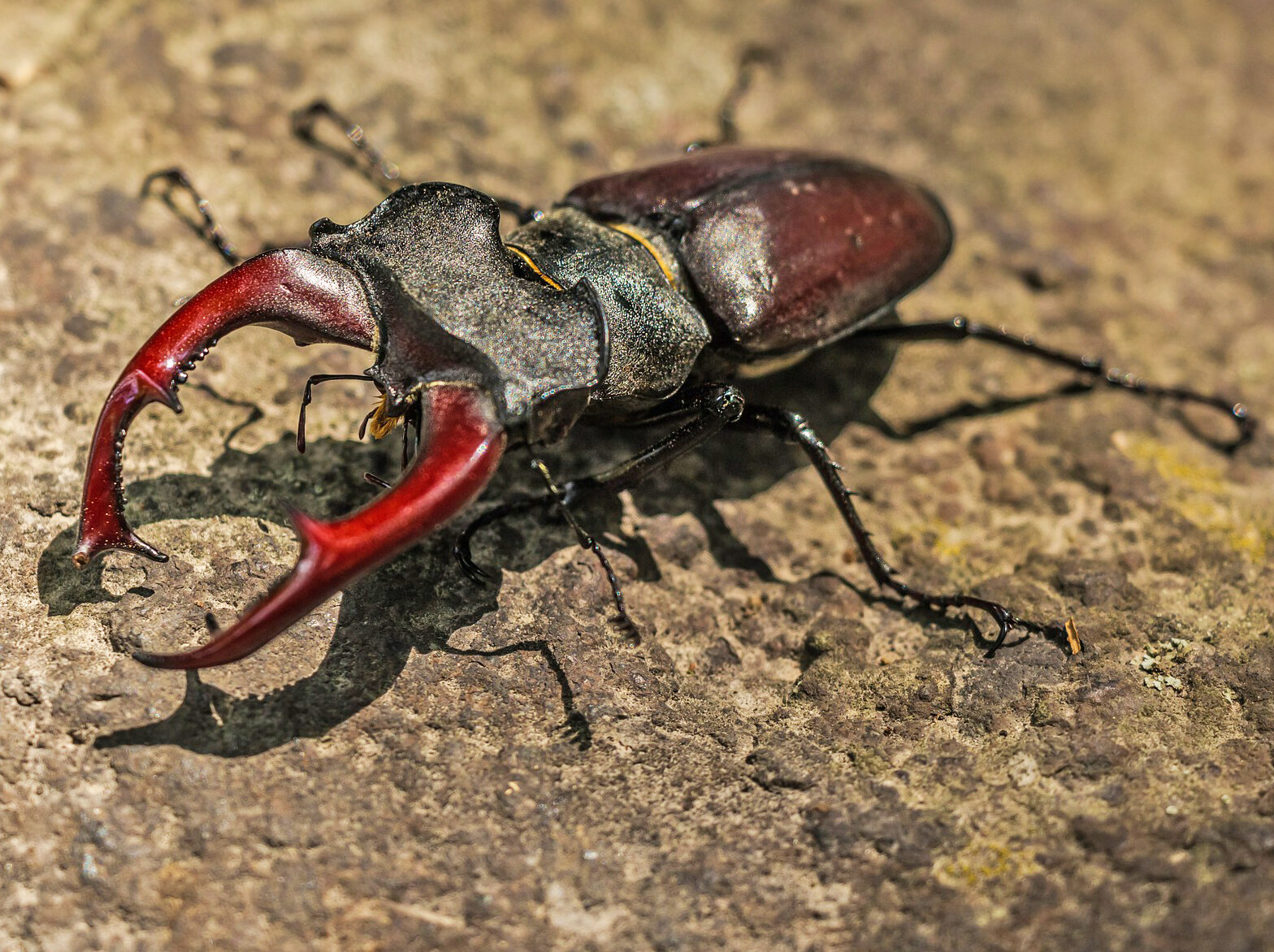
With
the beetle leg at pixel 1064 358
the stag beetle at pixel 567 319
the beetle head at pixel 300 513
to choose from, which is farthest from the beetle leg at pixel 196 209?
the beetle leg at pixel 1064 358

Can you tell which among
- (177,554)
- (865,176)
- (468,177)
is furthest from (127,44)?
(865,176)

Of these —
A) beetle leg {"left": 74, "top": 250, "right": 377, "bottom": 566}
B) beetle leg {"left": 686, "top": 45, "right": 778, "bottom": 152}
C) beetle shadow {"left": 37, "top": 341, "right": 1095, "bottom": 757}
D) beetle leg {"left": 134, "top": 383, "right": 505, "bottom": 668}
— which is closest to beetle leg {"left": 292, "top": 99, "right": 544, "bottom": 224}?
beetle leg {"left": 686, "top": 45, "right": 778, "bottom": 152}

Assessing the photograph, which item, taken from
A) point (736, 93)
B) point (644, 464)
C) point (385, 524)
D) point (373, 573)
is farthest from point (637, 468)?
point (736, 93)

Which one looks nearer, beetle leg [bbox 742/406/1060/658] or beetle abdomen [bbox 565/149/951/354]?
beetle leg [bbox 742/406/1060/658]

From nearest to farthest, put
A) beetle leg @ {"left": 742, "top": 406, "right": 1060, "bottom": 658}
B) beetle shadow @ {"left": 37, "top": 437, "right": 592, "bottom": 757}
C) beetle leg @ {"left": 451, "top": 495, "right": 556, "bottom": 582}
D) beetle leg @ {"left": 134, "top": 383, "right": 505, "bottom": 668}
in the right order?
1. beetle leg @ {"left": 134, "top": 383, "right": 505, "bottom": 668}
2. beetle shadow @ {"left": 37, "top": 437, "right": 592, "bottom": 757}
3. beetle leg @ {"left": 451, "top": 495, "right": 556, "bottom": 582}
4. beetle leg @ {"left": 742, "top": 406, "right": 1060, "bottom": 658}

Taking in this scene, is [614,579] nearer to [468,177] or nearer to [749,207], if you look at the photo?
[749,207]

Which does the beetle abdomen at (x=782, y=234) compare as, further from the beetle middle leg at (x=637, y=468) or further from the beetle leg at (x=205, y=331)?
the beetle leg at (x=205, y=331)

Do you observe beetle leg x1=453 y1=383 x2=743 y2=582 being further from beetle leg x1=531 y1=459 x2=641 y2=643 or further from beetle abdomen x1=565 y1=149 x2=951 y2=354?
beetle abdomen x1=565 y1=149 x2=951 y2=354
